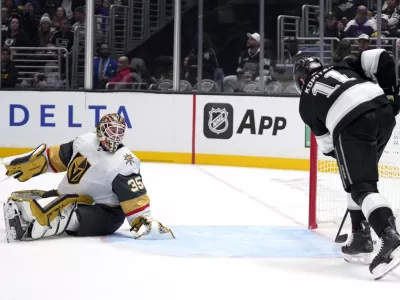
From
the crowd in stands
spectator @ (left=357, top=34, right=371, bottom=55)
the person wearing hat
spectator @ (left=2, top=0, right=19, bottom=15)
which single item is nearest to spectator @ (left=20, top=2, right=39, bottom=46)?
the crowd in stands

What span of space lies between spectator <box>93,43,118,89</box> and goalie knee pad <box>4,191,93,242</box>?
5856mm

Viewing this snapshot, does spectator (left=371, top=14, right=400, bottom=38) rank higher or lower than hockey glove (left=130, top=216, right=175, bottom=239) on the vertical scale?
higher

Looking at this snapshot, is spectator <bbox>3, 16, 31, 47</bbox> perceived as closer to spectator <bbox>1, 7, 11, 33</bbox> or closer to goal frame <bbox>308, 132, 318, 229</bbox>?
spectator <bbox>1, 7, 11, 33</bbox>

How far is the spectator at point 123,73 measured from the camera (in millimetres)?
11344

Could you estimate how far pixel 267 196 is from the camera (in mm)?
8031

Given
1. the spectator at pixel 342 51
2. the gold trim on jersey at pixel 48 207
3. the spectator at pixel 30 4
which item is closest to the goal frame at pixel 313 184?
the gold trim on jersey at pixel 48 207

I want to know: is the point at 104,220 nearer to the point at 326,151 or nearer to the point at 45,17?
the point at 326,151

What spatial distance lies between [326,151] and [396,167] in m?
1.00

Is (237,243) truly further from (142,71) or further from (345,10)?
(142,71)

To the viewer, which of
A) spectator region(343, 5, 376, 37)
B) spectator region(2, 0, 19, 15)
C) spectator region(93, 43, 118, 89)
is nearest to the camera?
spectator region(343, 5, 376, 37)

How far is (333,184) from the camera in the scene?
6.52 meters

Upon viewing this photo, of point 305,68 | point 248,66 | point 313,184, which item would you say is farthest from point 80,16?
point 305,68

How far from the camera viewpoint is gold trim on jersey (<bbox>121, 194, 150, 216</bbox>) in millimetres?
5391

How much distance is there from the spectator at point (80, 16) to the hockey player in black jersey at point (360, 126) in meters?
7.28
